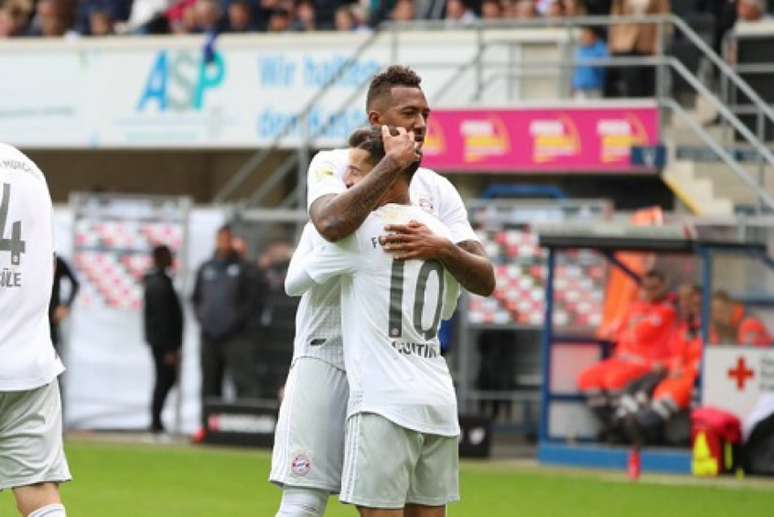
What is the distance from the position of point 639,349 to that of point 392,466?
1174cm

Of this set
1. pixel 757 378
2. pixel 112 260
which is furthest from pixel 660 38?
pixel 112 260

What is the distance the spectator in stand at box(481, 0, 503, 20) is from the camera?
24344 millimetres

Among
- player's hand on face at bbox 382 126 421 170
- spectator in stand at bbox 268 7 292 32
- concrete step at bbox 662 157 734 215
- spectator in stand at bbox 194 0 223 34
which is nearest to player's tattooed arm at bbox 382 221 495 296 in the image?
player's hand on face at bbox 382 126 421 170

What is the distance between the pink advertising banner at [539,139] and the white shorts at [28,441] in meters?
14.2

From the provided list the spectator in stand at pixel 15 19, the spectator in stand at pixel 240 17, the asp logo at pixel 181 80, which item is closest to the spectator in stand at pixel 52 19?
the spectator in stand at pixel 15 19

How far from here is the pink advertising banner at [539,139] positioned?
21.7 metres

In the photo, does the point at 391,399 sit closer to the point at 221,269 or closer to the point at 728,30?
the point at 221,269

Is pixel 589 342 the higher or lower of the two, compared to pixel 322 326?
lower

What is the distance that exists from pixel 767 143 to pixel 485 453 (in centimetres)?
552

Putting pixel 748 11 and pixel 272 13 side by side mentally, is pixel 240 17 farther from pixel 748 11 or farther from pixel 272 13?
pixel 748 11

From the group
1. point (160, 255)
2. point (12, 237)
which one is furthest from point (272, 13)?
point (12, 237)

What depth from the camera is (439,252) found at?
7.28m

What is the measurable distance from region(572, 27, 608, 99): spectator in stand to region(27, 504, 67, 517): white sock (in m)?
15.3

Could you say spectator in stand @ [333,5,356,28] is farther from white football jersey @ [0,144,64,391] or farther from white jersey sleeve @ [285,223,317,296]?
white jersey sleeve @ [285,223,317,296]
